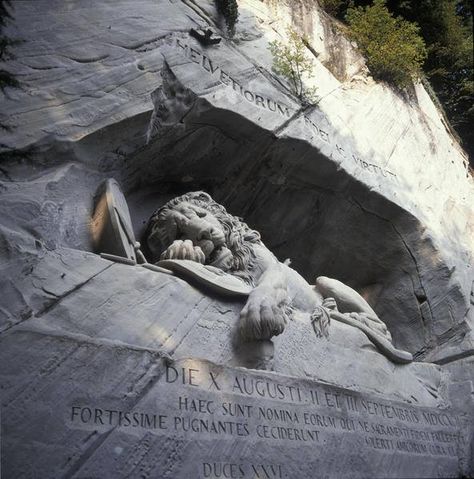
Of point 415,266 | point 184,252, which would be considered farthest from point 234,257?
point 415,266

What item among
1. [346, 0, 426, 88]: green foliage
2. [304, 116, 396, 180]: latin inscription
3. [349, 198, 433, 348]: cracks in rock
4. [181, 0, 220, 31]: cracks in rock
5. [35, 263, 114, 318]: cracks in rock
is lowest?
[349, 198, 433, 348]: cracks in rock

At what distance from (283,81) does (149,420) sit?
4.11m

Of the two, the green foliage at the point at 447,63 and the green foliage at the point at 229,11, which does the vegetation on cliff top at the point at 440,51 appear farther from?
the green foliage at the point at 229,11

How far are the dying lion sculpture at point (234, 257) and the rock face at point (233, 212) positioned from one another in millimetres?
187

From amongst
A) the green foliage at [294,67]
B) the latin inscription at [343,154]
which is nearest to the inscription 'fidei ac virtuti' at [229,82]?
the latin inscription at [343,154]

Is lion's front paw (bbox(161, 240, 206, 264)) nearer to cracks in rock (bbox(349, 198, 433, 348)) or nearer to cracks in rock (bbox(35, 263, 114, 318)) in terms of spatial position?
cracks in rock (bbox(35, 263, 114, 318))

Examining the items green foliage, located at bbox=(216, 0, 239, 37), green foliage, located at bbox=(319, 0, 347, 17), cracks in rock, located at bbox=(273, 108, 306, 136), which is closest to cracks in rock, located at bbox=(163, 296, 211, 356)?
cracks in rock, located at bbox=(273, 108, 306, 136)

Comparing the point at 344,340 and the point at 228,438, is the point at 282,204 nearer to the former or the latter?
the point at 344,340

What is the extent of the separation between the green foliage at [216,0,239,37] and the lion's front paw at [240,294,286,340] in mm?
3252

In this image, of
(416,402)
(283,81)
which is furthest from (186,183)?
(416,402)

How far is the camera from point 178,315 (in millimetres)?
3602

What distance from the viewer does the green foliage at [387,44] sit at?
7.14m

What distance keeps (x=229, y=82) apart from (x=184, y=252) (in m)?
1.94

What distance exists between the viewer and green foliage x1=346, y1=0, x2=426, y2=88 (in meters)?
7.14
